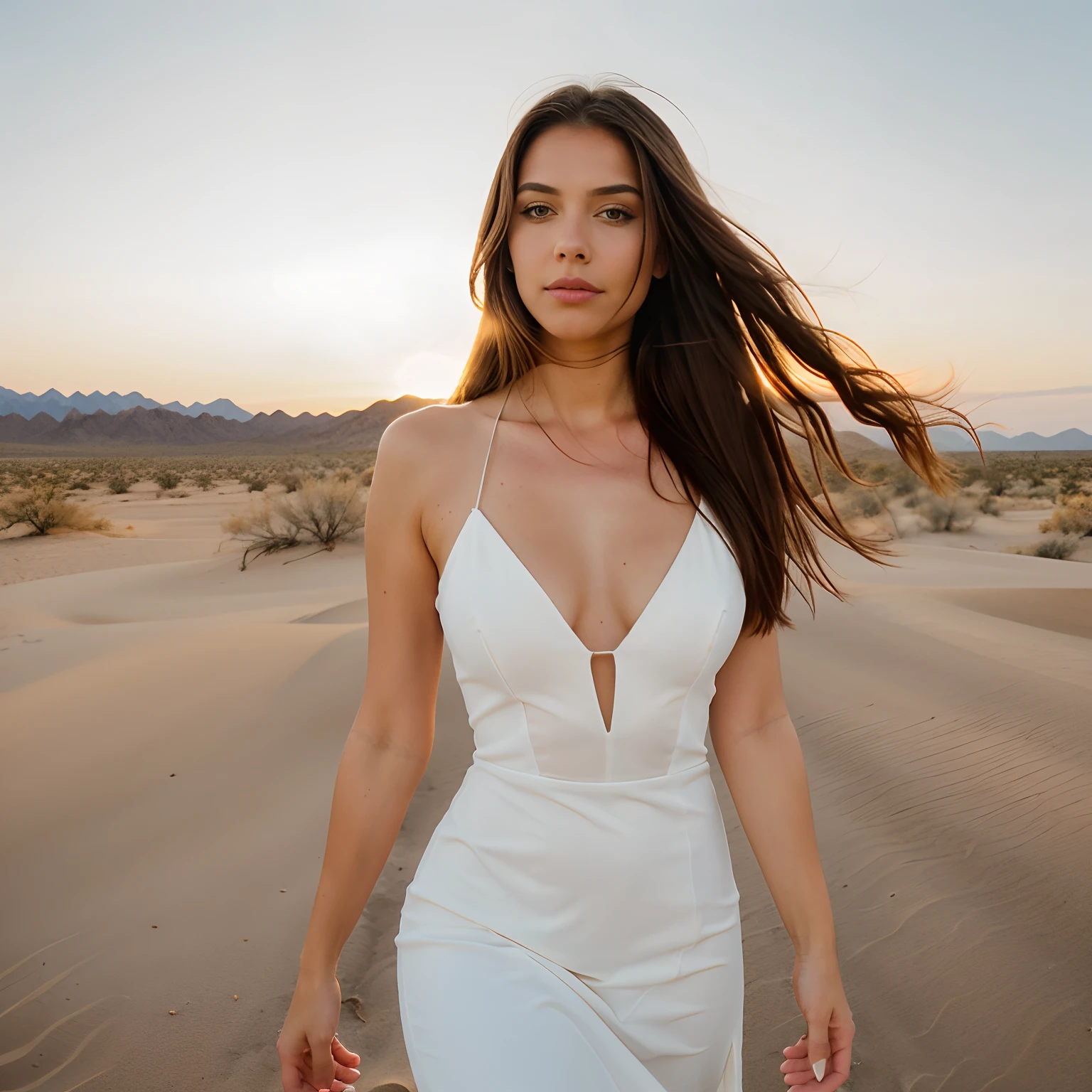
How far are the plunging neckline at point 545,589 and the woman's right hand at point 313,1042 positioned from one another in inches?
27.4

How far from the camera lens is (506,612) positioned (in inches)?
57.3

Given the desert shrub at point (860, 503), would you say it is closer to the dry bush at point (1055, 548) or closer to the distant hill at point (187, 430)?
the dry bush at point (1055, 548)

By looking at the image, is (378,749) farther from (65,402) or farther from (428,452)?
(65,402)

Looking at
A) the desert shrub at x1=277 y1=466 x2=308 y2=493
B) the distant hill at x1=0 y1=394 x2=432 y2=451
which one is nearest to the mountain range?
the distant hill at x1=0 y1=394 x2=432 y2=451

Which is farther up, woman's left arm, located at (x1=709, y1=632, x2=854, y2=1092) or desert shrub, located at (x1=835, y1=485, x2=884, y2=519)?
woman's left arm, located at (x1=709, y1=632, x2=854, y2=1092)

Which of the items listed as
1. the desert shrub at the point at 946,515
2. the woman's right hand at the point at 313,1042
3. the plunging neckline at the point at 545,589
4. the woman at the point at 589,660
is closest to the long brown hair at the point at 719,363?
the woman at the point at 589,660

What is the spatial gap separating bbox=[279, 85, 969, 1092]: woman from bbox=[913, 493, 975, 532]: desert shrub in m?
15.2

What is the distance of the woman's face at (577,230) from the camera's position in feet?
5.42

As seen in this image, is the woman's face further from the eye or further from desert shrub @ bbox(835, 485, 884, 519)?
desert shrub @ bbox(835, 485, 884, 519)

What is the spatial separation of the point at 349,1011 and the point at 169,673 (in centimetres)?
270

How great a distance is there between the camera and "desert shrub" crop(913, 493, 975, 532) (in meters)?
15.8

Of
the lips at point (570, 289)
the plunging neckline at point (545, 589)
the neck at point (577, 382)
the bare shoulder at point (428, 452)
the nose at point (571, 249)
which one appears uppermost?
the nose at point (571, 249)

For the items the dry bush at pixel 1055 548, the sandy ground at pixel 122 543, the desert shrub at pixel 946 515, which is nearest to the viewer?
the sandy ground at pixel 122 543

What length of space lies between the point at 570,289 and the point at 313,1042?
1391 mm
